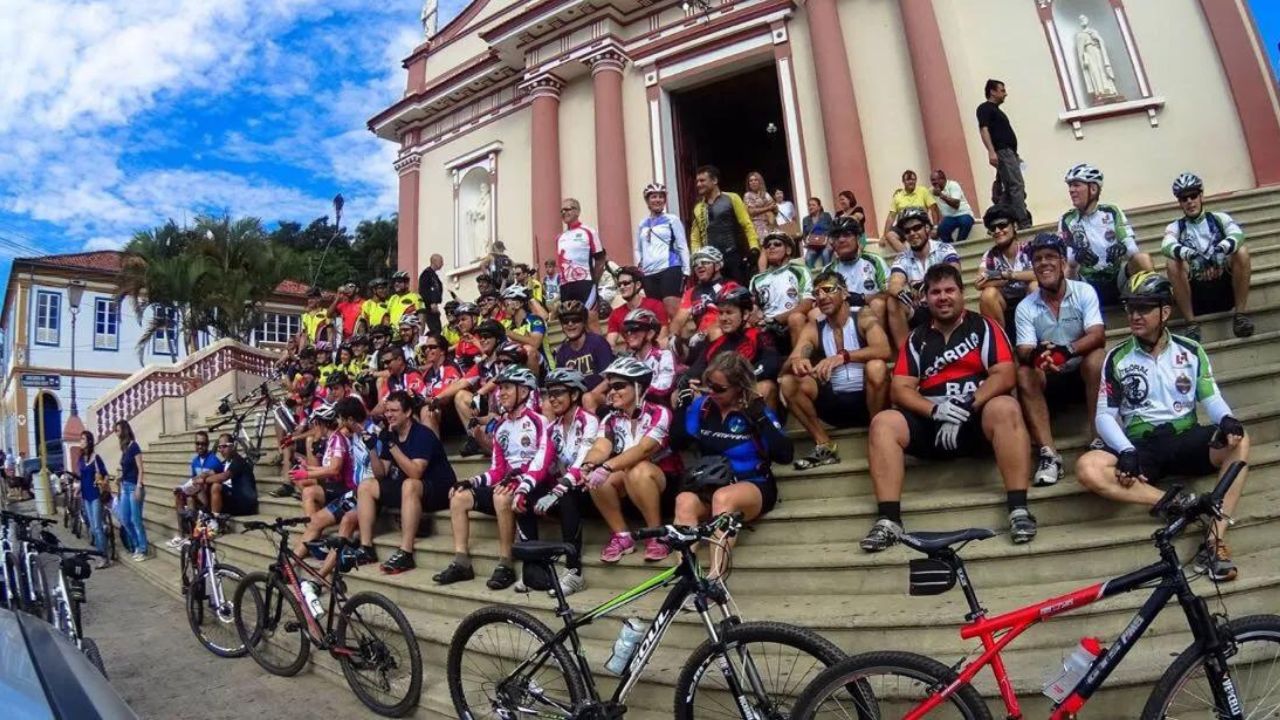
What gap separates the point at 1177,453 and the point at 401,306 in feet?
A: 33.4

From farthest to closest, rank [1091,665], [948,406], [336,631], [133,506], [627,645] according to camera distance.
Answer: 1. [133,506]
2. [336,631]
3. [948,406]
4. [627,645]
5. [1091,665]

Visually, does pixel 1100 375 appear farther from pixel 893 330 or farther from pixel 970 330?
pixel 893 330

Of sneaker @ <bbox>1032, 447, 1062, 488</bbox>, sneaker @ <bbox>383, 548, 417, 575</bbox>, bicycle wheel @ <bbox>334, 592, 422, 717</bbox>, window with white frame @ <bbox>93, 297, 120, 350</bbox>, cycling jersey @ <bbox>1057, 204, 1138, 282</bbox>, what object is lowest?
bicycle wheel @ <bbox>334, 592, 422, 717</bbox>

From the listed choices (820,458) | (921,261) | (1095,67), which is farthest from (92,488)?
(1095,67)

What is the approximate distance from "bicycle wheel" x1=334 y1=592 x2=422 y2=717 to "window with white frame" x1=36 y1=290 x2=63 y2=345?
41.5 m

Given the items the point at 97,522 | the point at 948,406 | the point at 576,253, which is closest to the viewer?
the point at 948,406

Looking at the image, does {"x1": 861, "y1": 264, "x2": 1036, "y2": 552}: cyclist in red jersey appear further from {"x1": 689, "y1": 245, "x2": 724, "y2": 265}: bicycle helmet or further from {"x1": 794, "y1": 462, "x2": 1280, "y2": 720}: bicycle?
{"x1": 689, "y1": 245, "x2": 724, "y2": 265}: bicycle helmet

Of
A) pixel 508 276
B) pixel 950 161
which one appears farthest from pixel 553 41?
pixel 950 161

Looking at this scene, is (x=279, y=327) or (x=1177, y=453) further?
(x=279, y=327)

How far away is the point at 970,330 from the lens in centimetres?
428

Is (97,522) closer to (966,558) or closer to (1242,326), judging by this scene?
(966,558)

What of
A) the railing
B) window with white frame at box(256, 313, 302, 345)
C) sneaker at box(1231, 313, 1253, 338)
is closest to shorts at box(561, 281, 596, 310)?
sneaker at box(1231, 313, 1253, 338)

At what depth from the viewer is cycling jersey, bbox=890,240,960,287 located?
18.7ft

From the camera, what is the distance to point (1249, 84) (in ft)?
32.7
